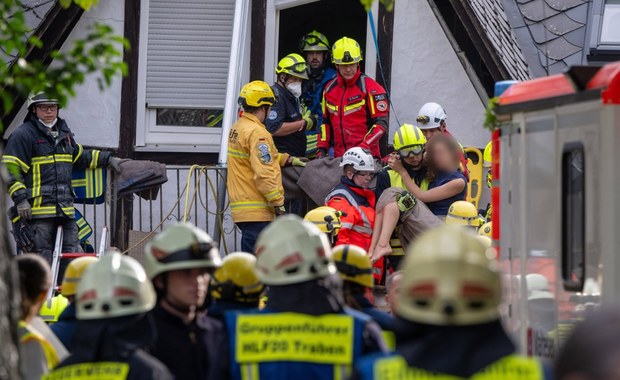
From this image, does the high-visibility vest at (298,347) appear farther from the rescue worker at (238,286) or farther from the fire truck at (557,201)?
the fire truck at (557,201)

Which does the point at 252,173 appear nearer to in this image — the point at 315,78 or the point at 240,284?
the point at 315,78

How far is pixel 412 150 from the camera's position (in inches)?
496

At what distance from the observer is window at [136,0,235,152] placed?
Answer: 51.1 feet

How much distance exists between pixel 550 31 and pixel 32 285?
1080cm

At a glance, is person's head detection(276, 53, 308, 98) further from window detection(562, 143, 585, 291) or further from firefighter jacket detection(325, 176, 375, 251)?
window detection(562, 143, 585, 291)

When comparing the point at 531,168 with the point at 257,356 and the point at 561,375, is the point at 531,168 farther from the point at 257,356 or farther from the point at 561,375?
the point at 561,375

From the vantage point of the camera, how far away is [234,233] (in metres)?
14.4

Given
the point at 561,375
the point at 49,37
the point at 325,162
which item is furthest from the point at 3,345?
the point at 49,37

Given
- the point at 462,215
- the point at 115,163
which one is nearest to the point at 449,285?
the point at 462,215

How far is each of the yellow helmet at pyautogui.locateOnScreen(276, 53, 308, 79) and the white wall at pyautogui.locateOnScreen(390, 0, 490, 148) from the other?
158cm

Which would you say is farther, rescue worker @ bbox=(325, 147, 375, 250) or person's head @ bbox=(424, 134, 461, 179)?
person's head @ bbox=(424, 134, 461, 179)

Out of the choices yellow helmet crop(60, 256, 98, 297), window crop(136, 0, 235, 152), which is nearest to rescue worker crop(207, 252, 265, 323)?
yellow helmet crop(60, 256, 98, 297)

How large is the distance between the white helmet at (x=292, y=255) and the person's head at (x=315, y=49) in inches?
341

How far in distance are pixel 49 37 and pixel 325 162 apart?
3.59m
